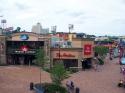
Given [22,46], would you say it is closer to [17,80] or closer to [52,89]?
[17,80]

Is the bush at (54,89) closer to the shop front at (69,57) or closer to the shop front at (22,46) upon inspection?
the shop front at (69,57)

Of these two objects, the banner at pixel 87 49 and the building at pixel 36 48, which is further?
the banner at pixel 87 49

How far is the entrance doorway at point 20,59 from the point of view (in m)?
78.6

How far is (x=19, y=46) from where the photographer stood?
7781 centimetres

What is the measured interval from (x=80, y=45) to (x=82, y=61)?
3.99 metres

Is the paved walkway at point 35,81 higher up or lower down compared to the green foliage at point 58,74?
lower down

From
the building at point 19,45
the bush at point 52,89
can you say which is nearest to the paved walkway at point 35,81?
the bush at point 52,89

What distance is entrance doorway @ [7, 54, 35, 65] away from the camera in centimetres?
7856

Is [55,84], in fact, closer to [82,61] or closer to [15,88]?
[15,88]

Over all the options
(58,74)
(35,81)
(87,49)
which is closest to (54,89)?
(58,74)

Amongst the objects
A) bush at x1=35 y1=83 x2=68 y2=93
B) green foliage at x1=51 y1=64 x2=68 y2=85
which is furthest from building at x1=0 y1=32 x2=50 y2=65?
green foliage at x1=51 y1=64 x2=68 y2=85

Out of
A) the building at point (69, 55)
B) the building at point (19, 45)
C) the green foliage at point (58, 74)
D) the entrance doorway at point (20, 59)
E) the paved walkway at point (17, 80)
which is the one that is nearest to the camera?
the green foliage at point (58, 74)

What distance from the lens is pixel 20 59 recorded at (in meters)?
80.1

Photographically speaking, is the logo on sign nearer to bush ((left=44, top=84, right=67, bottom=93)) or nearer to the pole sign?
the pole sign
